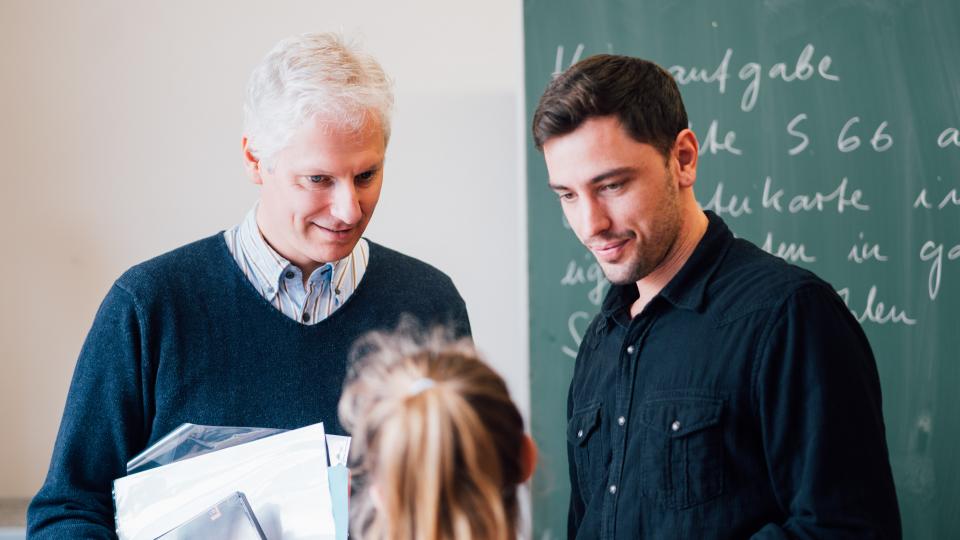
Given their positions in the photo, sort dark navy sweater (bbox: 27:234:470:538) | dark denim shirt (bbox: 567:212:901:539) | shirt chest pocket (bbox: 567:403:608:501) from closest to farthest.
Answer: dark denim shirt (bbox: 567:212:901:539)
dark navy sweater (bbox: 27:234:470:538)
shirt chest pocket (bbox: 567:403:608:501)

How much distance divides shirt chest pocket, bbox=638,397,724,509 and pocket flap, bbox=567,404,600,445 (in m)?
0.13

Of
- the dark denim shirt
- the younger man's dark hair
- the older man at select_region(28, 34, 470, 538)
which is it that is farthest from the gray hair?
the dark denim shirt

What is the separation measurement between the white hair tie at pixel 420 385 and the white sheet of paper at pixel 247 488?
0.20 m

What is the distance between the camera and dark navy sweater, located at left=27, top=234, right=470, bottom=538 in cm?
114

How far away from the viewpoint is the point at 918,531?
195 centimetres

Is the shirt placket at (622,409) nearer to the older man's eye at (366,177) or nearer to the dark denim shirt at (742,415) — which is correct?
the dark denim shirt at (742,415)

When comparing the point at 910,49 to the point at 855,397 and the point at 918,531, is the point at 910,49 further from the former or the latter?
the point at 855,397

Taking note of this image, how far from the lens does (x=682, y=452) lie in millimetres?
1104

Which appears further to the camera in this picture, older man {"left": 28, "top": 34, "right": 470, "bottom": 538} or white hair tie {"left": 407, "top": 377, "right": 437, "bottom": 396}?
older man {"left": 28, "top": 34, "right": 470, "bottom": 538}

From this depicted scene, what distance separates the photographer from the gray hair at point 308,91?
3.78 ft

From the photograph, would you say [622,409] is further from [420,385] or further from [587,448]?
[420,385]

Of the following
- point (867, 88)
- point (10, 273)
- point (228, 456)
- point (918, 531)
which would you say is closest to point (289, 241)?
point (228, 456)

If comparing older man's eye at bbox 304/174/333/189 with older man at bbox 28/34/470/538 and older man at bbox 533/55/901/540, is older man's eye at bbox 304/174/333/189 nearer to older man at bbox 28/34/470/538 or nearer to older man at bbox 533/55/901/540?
older man at bbox 28/34/470/538

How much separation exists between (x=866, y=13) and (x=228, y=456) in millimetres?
1728
